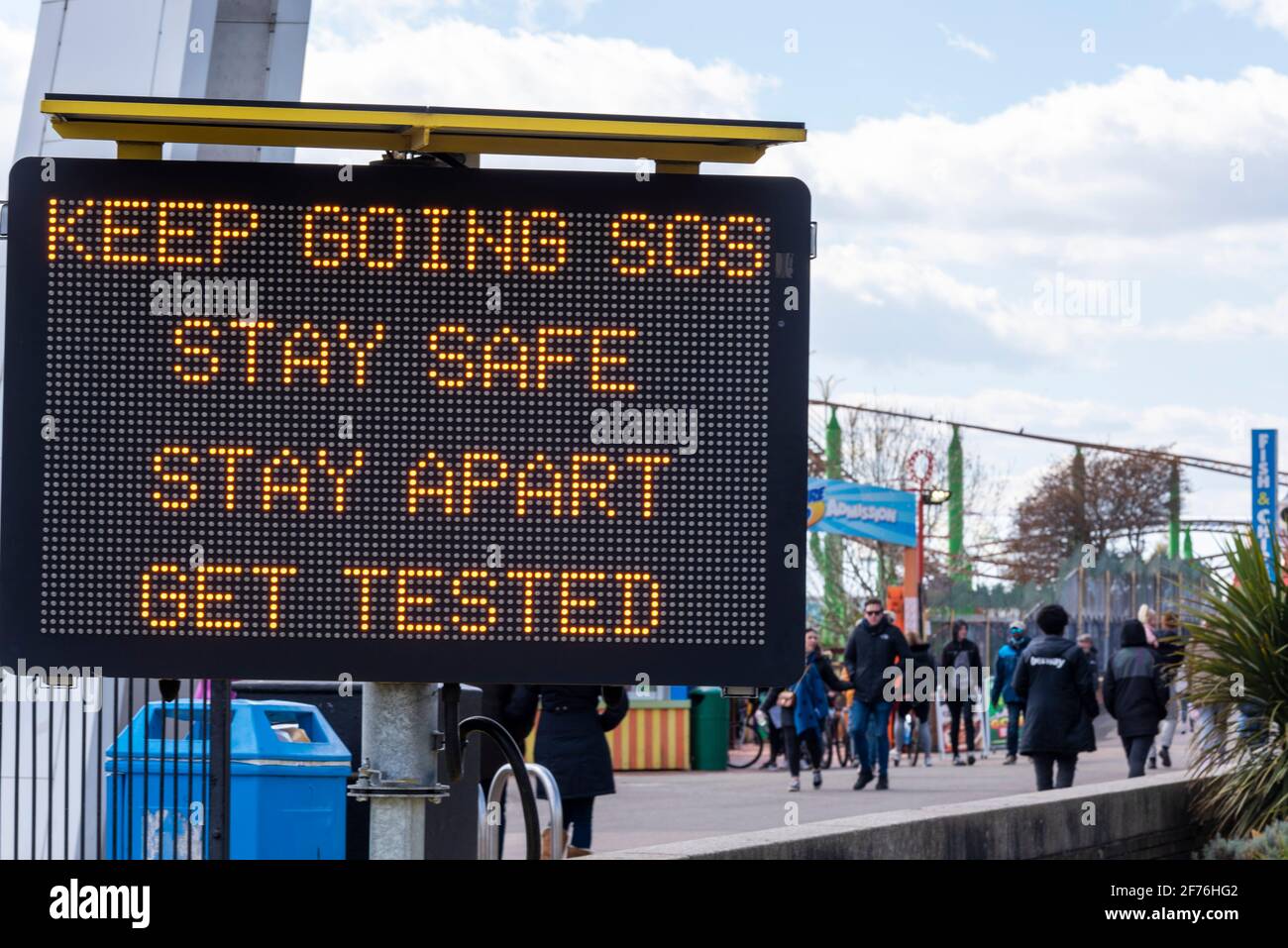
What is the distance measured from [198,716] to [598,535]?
4987 millimetres

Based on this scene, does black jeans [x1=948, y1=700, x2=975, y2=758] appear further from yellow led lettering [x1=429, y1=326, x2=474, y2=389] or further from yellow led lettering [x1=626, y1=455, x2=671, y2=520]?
yellow led lettering [x1=429, y1=326, x2=474, y2=389]

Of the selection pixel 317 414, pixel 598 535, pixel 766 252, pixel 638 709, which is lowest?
pixel 638 709

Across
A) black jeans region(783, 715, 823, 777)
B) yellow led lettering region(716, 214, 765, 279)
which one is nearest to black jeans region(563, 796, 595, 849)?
yellow led lettering region(716, 214, 765, 279)

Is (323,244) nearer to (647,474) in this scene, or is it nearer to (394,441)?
(394,441)

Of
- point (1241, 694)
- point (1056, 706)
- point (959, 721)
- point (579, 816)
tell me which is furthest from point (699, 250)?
point (959, 721)

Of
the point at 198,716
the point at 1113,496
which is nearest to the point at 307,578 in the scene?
the point at 198,716

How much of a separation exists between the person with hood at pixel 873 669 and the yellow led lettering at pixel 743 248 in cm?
1355

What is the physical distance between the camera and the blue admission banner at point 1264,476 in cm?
2664

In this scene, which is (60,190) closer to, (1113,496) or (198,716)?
(198,716)

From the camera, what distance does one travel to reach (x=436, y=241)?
438 cm

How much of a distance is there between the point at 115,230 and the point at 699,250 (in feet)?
4.54

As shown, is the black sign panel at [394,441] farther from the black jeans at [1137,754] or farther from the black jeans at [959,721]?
the black jeans at [959,721]

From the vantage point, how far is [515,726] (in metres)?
11.0

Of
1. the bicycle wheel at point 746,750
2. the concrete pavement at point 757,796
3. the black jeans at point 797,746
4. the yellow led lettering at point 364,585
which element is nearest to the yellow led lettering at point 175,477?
the yellow led lettering at point 364,585
